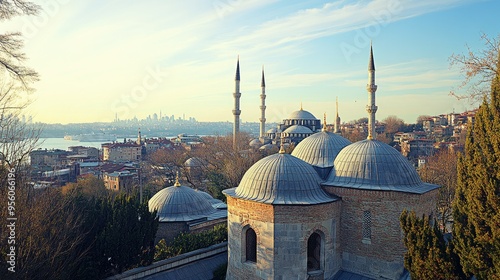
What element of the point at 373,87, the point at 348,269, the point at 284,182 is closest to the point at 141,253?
the point at 284,182

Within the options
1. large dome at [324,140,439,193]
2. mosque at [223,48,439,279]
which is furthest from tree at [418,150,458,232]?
mosque at [223,48,439,279]

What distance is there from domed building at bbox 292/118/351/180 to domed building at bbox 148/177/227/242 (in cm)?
499

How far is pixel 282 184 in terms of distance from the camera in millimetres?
10492

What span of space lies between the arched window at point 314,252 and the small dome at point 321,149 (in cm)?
293

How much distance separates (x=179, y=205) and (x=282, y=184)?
21.0ft

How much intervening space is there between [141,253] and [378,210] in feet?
25.2

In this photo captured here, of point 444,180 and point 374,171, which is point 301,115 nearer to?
point 444,180

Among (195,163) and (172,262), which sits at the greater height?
(195,163)

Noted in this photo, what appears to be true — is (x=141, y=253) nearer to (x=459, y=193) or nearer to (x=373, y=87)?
(x=459, y=193)

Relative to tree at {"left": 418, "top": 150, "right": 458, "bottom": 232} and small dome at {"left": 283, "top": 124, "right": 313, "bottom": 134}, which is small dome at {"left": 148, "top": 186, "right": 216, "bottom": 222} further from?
small dome at {"left": 283, "top": 124, "right": 313, "bottom": 134}

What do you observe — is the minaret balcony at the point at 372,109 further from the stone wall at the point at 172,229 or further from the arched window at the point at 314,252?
the arched window at the point at 314,252

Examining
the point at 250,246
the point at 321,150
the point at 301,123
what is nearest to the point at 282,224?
the point at 250,246

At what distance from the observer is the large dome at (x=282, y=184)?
10320 mm

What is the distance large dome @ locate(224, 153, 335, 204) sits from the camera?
1032cm
